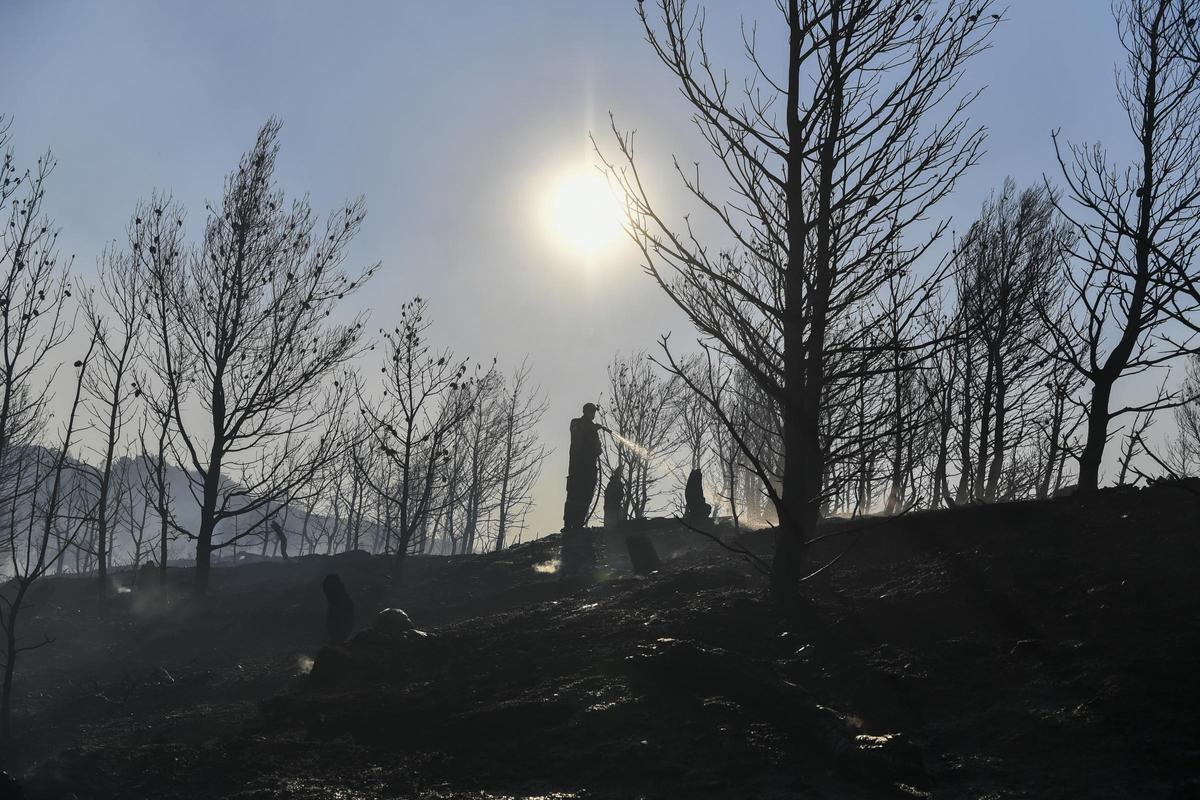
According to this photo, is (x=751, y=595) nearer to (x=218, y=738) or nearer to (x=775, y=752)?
(x=775, y=752)

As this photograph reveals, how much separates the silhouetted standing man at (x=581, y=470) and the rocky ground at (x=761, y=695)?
7.42 meters

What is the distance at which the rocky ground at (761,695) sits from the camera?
377 centimetres

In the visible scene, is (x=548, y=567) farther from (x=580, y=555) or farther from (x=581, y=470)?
(x=581, y=470)

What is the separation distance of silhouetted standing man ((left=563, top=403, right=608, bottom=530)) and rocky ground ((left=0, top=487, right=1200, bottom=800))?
7.42 metres

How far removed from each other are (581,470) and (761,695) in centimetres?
1159

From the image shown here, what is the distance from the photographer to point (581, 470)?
52.8 feet

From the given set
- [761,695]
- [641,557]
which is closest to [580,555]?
[641,557]

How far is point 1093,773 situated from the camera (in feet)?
11.1

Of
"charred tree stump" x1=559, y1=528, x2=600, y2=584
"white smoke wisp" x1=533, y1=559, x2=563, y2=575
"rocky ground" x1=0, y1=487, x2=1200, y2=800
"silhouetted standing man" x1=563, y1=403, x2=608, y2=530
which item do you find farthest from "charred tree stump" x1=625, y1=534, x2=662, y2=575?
"silhouetted standing man" x1=563, y1=403, x2=608, y2=530

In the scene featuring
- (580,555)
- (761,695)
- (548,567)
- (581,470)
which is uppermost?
(581,470)

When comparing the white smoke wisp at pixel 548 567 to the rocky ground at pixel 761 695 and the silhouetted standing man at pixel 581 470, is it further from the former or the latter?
the rocky ground at pixel 761 695

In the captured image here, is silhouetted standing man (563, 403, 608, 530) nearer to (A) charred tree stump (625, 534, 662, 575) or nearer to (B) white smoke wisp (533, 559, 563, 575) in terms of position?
(B) white smoke wisp (533, 559, 563, 575)

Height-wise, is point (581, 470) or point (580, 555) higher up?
point (581, 470)

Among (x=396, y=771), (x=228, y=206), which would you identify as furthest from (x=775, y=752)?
(x=228, y=206)
